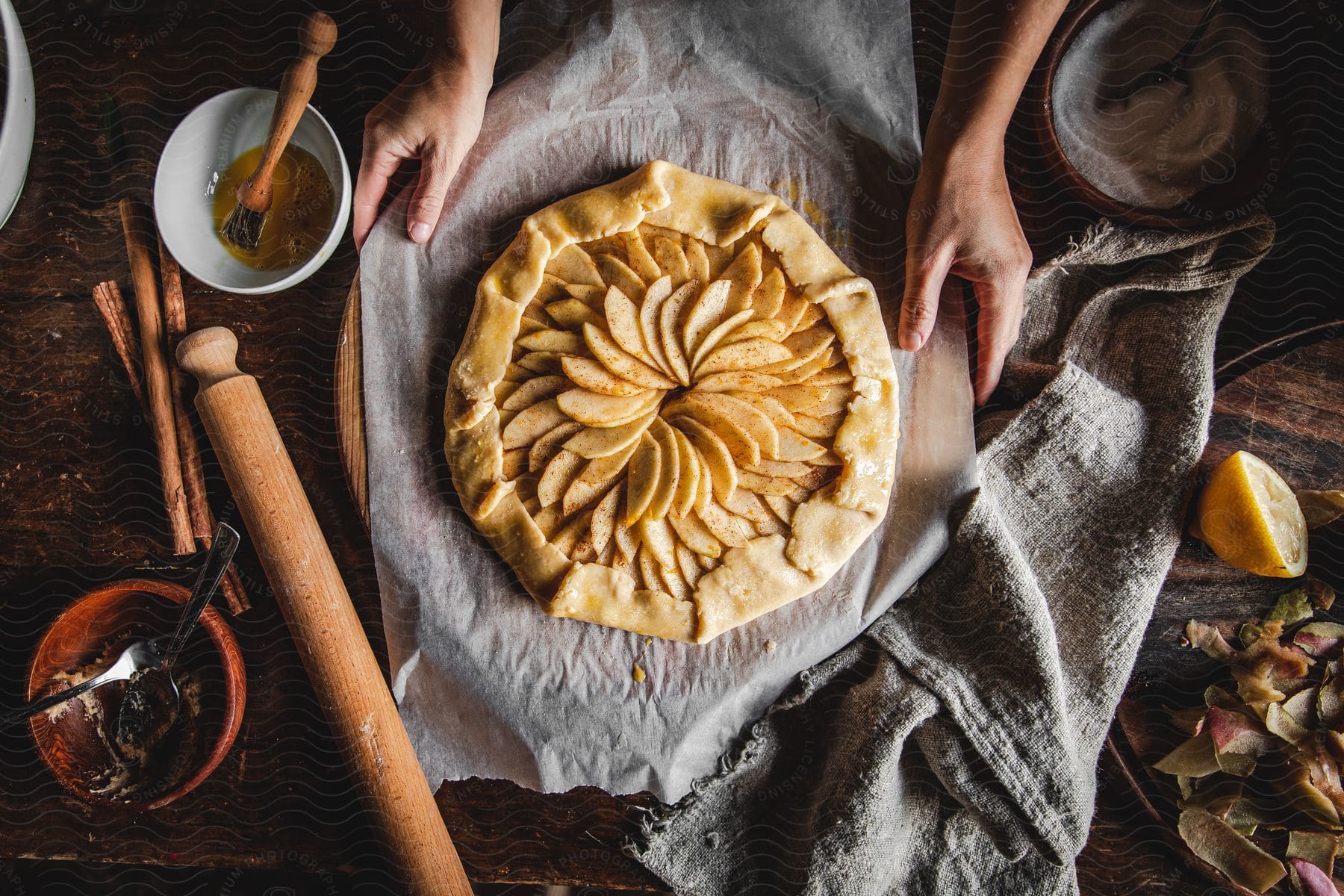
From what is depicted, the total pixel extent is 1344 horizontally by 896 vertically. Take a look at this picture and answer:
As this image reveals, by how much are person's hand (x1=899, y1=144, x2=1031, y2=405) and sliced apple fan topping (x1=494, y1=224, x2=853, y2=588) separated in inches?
10.7

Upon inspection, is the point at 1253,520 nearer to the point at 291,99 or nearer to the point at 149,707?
the point at 291,99

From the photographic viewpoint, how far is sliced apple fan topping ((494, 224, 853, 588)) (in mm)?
1974

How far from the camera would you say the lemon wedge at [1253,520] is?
6.19ft

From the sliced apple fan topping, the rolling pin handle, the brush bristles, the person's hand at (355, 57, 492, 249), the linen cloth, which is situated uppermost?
the person's hand at (355, 57, 492, 249)

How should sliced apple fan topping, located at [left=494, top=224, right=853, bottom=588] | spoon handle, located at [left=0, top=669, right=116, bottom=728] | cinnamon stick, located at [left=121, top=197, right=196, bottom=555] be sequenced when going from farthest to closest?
cinnamon stick, located at [left=121, top=197, right=196, bottom=555]
sliced apple fan topping, located at [left=494, top=224, right=853, bottom=588]
spoon handle, located at [left=0, top=669, right=116, bottom=728]

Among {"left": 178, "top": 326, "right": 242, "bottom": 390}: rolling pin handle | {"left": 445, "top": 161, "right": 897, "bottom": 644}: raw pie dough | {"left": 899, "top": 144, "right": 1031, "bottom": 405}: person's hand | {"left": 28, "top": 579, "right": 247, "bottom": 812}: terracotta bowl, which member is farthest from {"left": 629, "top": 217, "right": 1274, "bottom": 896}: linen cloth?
{"left": 178, "top": 326, "right": 242, "bottom": 390}: rolling pin handle

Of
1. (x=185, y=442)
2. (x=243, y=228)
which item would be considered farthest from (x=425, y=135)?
(x=185, y=442)

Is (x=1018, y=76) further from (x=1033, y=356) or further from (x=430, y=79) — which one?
(x=430, y=79)

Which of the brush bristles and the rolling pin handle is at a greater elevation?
the brush bristles

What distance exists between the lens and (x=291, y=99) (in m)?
1.95

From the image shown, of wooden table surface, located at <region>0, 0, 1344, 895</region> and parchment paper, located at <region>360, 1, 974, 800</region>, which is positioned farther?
wooden table surface, located at <region>0, 0, 1344, 895</region>

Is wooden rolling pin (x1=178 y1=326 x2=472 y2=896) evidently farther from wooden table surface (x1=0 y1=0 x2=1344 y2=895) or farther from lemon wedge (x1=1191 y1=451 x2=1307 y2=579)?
lemon wedge (x1=1191 y1=451 x2=1307 y2=579)

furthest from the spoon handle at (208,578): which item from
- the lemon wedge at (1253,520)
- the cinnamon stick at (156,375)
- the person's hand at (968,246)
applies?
the lemon wedge at (1253,520)

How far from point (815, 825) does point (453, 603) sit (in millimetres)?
1212
